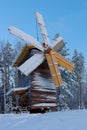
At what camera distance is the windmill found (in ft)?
96.2

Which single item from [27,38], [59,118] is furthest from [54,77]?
[59,118]

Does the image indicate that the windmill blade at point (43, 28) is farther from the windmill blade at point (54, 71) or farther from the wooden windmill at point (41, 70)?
the windmill blade at point (54, 71)

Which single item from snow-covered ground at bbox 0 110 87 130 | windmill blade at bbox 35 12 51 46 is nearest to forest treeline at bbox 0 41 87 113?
windmill blade at bbox 35 12 51 46

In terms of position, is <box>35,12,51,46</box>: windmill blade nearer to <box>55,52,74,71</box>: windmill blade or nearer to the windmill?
the windmill

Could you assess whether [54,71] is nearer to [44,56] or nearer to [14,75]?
[44,56]

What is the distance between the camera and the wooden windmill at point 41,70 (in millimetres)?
29453

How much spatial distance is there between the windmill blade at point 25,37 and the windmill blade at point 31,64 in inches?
40.1

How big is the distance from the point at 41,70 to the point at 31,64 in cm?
126

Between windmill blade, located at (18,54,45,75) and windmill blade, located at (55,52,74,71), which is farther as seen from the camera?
windmill blade, located at (55,52,74,71)

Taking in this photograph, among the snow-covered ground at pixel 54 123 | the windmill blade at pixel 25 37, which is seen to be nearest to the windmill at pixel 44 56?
the windmill blade at pixel 25 37

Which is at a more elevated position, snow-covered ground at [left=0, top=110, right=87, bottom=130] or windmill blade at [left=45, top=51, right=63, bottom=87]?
windmill blade at [left=45, top=51, right=63, bottom=87]

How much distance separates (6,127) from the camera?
15.5 meters

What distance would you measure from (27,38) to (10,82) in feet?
96.9

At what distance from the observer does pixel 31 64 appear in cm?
2942
